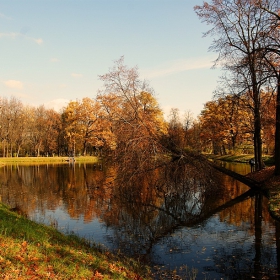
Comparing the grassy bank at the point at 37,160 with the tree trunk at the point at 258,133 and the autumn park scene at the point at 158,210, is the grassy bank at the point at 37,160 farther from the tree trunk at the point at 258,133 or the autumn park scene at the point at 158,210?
the tree trunk at the point at 258,133

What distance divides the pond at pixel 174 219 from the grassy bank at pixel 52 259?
1.03 m

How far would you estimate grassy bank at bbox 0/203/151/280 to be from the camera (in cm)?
580

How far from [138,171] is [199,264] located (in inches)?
368

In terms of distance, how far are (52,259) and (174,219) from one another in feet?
24.5

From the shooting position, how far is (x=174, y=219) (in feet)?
43.0

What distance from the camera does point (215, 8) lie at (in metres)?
21.0

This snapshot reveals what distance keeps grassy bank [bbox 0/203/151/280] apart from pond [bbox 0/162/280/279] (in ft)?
3.38

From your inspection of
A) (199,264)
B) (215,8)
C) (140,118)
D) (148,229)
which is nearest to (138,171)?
(140,118)

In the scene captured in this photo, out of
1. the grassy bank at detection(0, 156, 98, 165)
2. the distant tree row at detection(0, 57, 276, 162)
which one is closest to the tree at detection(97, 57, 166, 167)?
the distant tree row at detection(0, 57, 276, 162)

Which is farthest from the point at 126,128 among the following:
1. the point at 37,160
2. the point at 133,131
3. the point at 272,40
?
the point at 37,160

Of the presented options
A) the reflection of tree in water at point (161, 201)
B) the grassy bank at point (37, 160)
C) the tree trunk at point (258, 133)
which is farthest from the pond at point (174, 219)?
the grassy bank at point (37, 160)

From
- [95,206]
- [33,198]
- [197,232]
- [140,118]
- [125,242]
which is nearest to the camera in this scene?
[125,242]

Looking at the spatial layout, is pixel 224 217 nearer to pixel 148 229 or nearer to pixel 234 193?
pixel 148 229

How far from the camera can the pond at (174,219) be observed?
827cm
